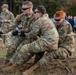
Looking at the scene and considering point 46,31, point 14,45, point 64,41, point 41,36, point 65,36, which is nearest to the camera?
point 46,31

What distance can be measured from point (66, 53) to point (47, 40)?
825 mm

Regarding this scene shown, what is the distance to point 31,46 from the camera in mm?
8273

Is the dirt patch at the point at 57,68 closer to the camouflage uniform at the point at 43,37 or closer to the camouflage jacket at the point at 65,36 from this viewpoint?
the camouflage jacket at the point at 65,36

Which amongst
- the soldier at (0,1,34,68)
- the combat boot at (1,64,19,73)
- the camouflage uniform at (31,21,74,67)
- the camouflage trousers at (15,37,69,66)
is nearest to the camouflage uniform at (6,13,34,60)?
the soldier at (0,1,34,68)

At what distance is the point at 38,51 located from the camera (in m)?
8.22

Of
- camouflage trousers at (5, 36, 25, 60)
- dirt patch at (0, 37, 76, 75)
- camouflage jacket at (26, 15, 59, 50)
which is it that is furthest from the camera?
camouflage trousers at (5, 36, 25, 60)

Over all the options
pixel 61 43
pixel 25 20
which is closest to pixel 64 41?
pixel 61 43

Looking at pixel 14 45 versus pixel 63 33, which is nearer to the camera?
pixel 63 33

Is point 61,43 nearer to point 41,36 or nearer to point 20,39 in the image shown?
point 41,36

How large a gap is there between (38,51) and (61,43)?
30.5 inches

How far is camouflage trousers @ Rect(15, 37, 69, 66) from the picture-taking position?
8.16m

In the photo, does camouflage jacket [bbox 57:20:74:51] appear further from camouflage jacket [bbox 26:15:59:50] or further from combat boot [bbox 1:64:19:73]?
combat boot [bbox 1:64:19:73]

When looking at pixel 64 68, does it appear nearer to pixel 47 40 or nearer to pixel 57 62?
pixel 57 62

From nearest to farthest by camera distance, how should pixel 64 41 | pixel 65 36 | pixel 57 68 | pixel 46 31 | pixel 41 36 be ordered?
pixel 46 31
pixel 41 36
pixel 65 36
pixel 64 41
pixel 57 68
